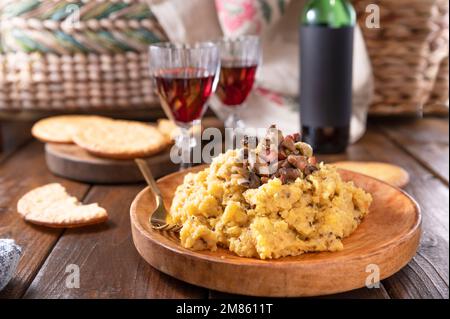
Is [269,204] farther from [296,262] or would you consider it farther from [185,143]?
[185,143]

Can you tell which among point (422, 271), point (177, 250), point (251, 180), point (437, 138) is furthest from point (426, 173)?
point (177, 250)

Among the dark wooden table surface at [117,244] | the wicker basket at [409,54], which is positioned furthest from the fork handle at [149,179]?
the wicker basket at [409,54]

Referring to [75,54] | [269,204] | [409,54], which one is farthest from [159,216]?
[409,54]

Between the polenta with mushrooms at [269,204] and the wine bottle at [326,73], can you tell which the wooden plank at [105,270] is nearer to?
the polenta with mushrooms at [269,204]

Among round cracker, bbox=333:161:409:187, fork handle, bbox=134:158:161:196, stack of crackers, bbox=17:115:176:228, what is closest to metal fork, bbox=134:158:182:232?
fork handle, bbox=134:158:161:196

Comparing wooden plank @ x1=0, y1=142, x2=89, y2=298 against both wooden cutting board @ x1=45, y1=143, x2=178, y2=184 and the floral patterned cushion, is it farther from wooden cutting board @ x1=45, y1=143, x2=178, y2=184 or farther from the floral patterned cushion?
the floral patterned cushion

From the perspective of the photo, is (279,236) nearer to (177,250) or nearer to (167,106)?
(177,250)

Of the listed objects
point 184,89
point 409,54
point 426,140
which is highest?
point 184,89
